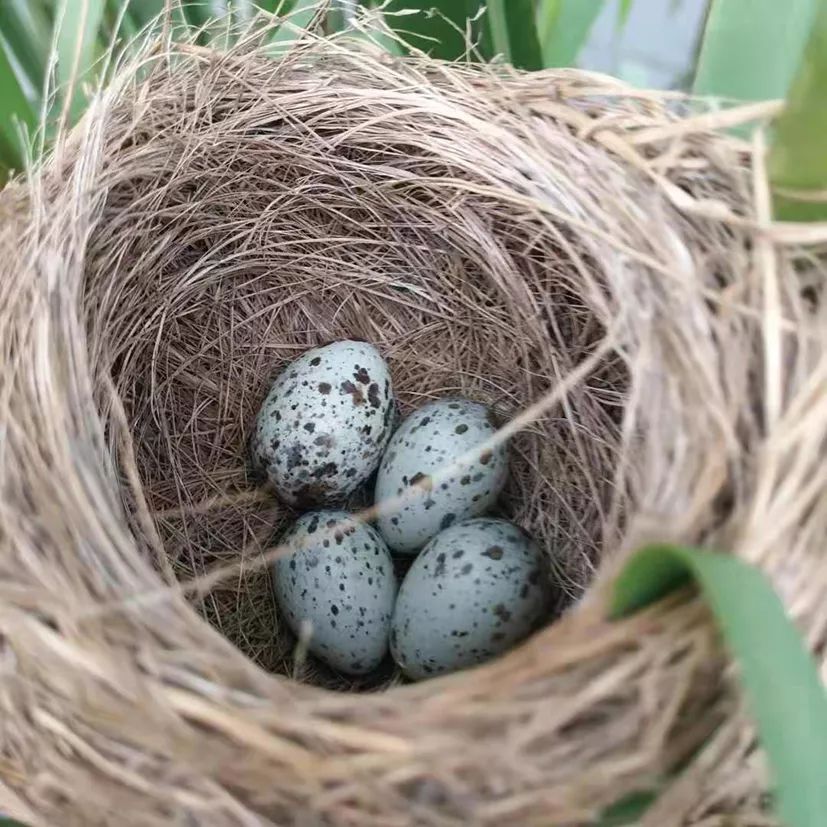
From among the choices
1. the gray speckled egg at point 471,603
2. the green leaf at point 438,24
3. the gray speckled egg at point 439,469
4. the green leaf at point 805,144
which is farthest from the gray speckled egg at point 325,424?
the green leaf at point 805,144

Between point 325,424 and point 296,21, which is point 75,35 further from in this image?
point 325,424

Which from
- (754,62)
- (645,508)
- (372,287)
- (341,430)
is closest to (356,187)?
(372,287)

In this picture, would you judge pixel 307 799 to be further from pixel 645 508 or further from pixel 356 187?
pixel 356 187

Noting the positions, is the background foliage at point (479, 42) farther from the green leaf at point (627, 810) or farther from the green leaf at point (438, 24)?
the green leaf at point (627, 810)

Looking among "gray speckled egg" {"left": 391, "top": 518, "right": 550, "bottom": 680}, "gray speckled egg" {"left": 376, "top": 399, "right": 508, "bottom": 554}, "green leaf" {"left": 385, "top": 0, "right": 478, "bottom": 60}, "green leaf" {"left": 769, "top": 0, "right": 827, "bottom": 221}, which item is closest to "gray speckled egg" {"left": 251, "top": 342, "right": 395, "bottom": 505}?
"gray speckled egg" {"left": 376, "top": 399, "right": 508, "bottom": 554}

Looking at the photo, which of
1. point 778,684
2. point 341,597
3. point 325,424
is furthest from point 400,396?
point 778,684
